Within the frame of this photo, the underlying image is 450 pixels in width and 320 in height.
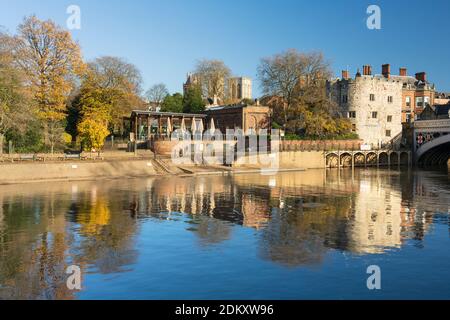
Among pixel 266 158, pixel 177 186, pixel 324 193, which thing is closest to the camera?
pixel 324 193

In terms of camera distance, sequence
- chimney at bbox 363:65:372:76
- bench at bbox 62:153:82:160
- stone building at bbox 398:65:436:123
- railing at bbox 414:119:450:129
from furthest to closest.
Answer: stone building at bbox 398:65:436:123 → chimney at bbox 363:65:372:76 → railing at bbox 414:119:450:129 → bench at bbox 62:153:82:160

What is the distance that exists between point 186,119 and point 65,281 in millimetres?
62711

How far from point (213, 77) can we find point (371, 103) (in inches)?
1437

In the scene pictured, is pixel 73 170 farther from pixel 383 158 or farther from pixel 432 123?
pixel 432 123

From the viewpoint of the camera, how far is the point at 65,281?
15.7 metres

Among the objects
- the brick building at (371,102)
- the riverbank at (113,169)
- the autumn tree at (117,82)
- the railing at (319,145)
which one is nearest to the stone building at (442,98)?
the brick building at (371,102)

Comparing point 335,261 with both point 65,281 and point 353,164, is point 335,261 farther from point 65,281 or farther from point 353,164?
point 353,164

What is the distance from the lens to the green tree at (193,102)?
89.2m

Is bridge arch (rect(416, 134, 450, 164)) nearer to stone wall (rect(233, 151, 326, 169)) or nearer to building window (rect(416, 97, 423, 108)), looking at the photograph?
building window (rect(416, 97, 423, 108))

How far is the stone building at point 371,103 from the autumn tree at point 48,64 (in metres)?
46.3

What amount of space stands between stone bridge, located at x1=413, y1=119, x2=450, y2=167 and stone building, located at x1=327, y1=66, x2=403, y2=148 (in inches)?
170

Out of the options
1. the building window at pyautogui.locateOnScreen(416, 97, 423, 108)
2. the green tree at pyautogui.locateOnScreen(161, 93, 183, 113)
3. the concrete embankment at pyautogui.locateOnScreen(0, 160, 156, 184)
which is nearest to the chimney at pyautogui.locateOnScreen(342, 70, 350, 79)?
the building window at pyautogui.locateOnScreen(416, 97, 423, 108)

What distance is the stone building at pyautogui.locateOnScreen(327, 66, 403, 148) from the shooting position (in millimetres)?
81312
